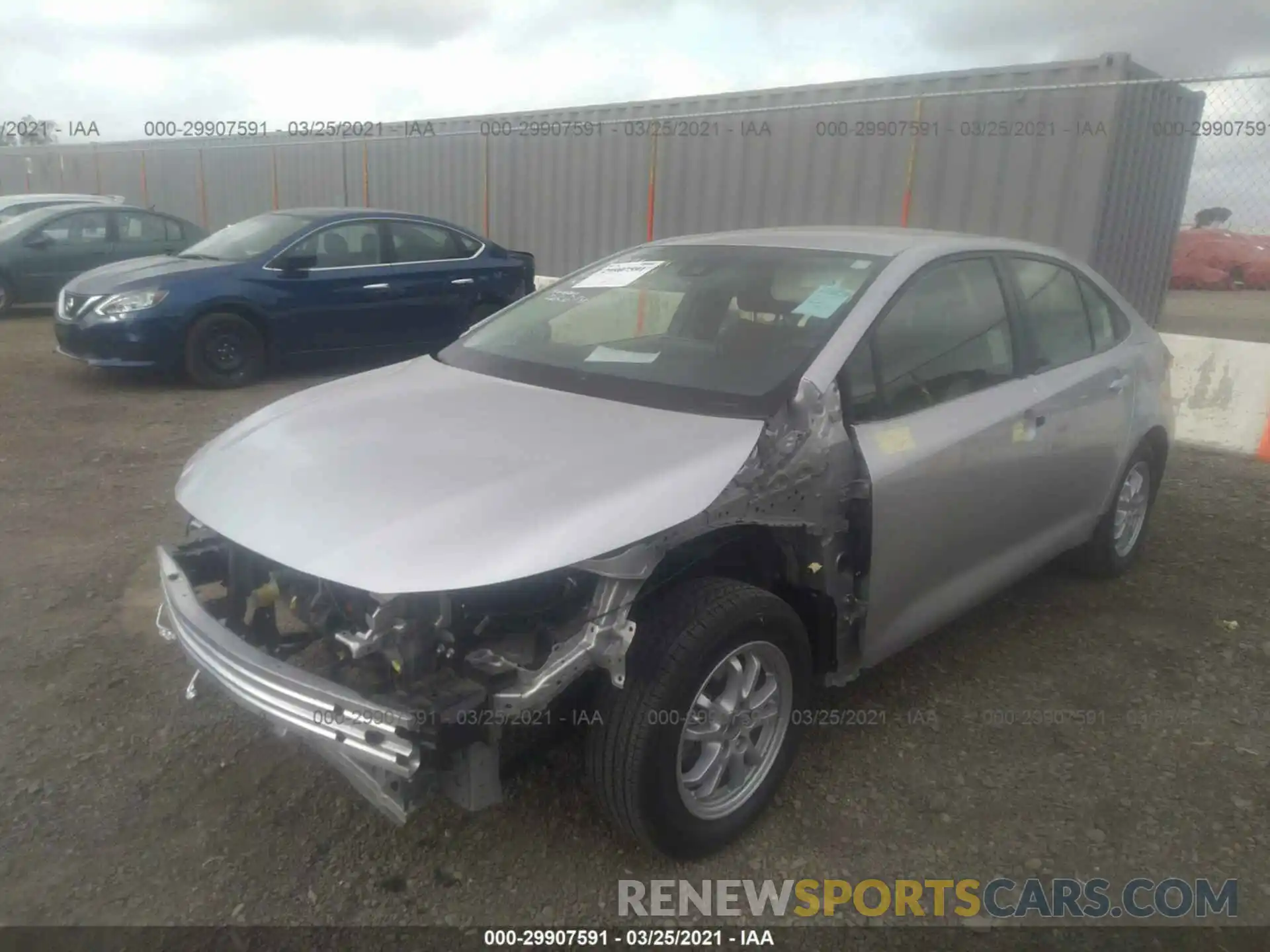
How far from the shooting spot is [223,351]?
795 centimetres

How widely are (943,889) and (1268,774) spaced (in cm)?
135

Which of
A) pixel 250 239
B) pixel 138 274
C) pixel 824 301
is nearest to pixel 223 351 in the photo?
pixel 138 274

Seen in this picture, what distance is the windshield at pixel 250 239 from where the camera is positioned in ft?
27.0

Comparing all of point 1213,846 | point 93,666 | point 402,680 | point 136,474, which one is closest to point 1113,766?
point 1213,846

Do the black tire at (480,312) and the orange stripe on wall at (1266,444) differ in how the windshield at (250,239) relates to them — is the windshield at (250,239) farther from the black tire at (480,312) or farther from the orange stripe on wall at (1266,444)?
the orange stripe on wall at (1266,444)

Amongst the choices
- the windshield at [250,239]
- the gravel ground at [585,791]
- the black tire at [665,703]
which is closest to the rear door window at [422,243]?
the windshield at [250,239]

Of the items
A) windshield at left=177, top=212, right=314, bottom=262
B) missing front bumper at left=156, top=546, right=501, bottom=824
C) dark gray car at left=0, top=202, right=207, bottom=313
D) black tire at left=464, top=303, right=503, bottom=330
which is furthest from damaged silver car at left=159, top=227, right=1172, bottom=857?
dark gray car at left=0, top=202, right=207, bottom=313

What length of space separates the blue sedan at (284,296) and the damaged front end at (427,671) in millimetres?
5977

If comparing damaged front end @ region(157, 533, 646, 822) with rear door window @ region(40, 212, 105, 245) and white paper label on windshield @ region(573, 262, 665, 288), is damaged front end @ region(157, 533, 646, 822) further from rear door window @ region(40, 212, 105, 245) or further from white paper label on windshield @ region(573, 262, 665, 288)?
rear door window @ region(40, 212, 105, 245)

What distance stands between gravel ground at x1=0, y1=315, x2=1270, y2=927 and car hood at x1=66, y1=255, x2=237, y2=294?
3921 mm

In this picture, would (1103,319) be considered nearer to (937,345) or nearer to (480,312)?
(937,345)

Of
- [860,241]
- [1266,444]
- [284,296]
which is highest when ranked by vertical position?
[860,241]

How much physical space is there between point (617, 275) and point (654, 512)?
1.75 metres

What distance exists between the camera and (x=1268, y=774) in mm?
3104
